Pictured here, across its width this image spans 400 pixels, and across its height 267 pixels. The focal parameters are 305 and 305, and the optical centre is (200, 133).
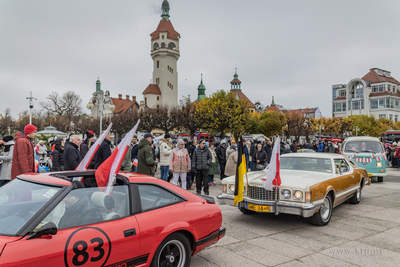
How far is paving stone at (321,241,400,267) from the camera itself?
4559 millimetres

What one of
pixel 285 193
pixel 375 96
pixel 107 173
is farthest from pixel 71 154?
pixel 375 96

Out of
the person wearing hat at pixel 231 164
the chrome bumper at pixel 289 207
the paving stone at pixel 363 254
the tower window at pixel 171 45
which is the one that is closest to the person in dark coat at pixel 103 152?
the chrome bumper at pixel 289 207

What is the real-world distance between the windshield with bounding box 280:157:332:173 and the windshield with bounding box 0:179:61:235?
5906 millimetres

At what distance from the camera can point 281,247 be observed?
5.12 metres

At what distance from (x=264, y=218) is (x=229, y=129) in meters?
30.7

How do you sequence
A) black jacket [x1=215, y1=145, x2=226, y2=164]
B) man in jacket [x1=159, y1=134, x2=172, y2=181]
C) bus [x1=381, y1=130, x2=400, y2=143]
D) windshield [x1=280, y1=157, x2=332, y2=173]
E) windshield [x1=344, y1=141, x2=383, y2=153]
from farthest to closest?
bus [x1=381, y1=130, x2=400, y2=143] → windshield [x1=344, y1=141, x2=383, y2=153] → black jacket [x1=215, y1=145, x2=226, y2=164] → man in jacket [x1=159, y1=134, x2=172, y2=181] → windshield [x1=280, y1=157, x2=332, y2=173]

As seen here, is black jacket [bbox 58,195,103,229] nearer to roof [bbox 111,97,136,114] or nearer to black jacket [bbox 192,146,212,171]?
black jacket [bbox 192,146,212,171]

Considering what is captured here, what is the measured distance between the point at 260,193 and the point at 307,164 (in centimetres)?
200

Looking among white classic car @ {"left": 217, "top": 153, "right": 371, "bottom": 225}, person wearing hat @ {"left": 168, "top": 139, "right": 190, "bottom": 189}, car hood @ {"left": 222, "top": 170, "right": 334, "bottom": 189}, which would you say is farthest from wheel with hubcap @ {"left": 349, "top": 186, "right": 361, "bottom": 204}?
person wearing hat @ {"left": 168, "top": 139, "right": 190, "bottom": 189}

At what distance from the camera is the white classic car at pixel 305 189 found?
5887 mm

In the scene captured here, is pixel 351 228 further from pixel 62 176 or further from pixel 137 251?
pixel 62 176

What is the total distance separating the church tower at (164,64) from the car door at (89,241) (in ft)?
261

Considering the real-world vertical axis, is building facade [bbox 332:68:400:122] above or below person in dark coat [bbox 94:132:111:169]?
above

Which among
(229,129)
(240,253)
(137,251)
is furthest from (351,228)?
(229,129)
